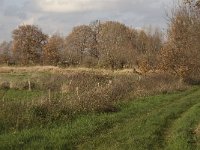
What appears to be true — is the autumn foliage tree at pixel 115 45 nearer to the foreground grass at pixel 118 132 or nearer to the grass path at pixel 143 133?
the grass path at pixel 143 133

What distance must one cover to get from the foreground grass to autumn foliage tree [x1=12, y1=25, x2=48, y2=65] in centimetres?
7893

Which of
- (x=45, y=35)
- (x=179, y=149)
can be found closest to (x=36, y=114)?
(x=179, y=149)

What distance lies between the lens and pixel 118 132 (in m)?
17.0

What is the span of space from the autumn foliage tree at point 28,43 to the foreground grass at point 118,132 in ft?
259

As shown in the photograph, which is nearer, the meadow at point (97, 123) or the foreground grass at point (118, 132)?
the foreground grass at point (118, 132)

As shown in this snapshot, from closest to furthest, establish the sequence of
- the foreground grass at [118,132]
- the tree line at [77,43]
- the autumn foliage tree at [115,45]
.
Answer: the foreground grass at [118,132] → the autumn foliage tree at [115,45] → the tree line at [77,43]

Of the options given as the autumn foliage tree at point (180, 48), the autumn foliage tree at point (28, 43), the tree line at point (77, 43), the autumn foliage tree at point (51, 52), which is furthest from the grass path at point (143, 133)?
the autumn foliage tree at point (28, 43)

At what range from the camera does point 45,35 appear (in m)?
108

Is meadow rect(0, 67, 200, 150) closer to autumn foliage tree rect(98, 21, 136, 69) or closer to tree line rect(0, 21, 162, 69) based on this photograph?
autumn foliage tree rect(98, 21, 136, 69)

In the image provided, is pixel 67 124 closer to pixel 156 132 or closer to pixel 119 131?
pixel 119 131

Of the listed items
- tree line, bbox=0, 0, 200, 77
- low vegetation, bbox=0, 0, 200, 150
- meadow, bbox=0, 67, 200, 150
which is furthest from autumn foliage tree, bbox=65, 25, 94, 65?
meadow, bbox=0, 67, 200, 150

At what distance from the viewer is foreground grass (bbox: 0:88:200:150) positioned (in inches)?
576

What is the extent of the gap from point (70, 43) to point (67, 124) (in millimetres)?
93457

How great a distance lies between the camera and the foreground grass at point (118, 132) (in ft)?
48.0
